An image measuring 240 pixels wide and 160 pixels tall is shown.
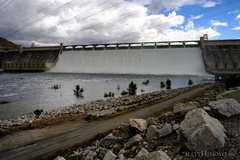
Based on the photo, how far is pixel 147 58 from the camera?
50.6 meters

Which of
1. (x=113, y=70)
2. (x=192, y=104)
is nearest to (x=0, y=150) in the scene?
(x=192, y=104)

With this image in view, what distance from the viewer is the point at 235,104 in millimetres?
6285

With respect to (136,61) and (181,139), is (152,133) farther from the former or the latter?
(136,61)

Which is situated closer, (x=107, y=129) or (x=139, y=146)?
(x=139, y=146)

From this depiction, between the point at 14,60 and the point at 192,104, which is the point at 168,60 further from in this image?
the point at 14,60

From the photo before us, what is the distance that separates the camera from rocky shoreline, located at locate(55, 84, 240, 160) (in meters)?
4.01

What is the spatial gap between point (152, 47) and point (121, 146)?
1877 inches

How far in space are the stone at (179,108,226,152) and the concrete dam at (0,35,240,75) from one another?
43.0 m

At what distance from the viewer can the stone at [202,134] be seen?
4.02 meters

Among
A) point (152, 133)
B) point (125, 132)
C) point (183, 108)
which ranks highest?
point (183, 108)

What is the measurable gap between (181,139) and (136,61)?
154 ft

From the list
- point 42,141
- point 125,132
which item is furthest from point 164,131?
point 42,141

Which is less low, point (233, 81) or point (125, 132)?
point (233, 81)

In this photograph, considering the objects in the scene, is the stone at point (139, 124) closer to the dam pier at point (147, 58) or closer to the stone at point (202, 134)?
the stone at point (202, 134)
